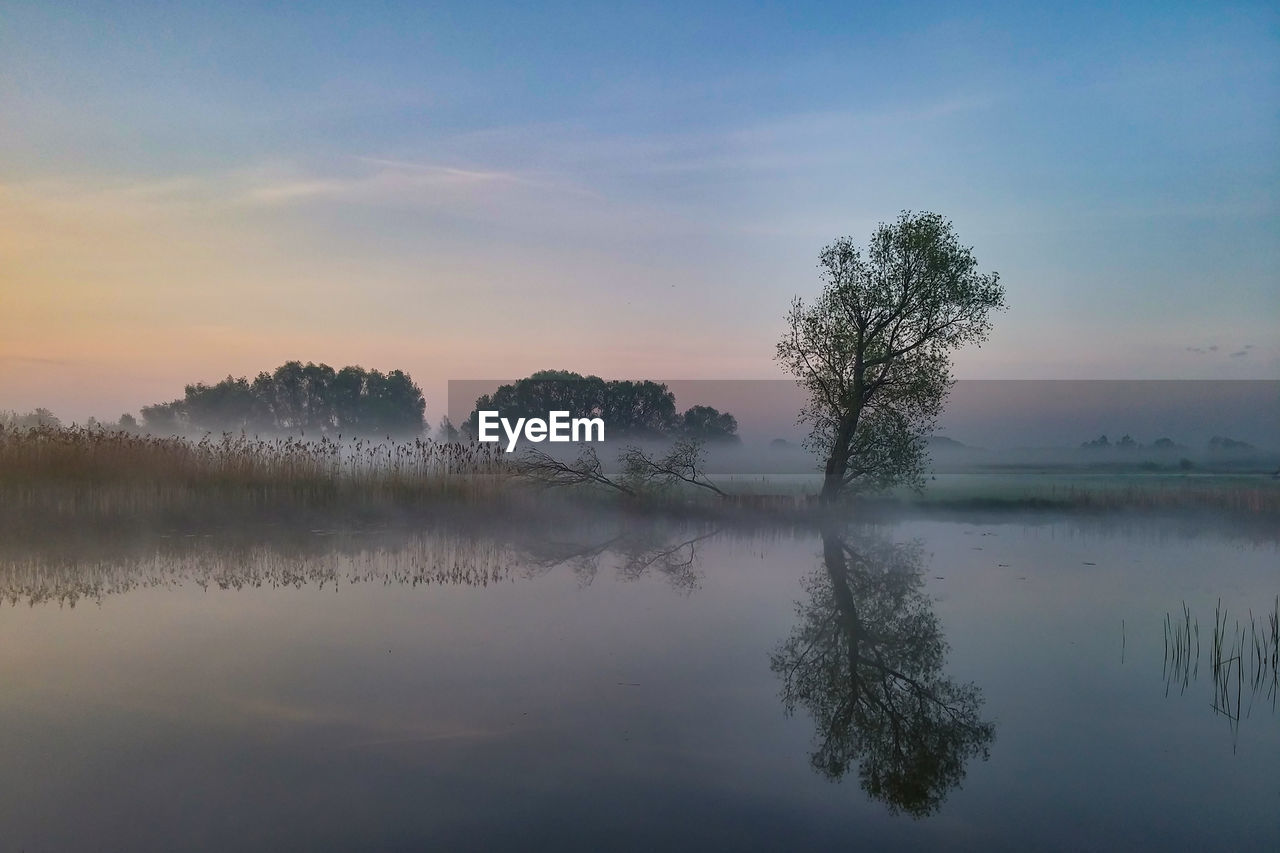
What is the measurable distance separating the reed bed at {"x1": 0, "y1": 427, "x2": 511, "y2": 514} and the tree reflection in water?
41.8 ft

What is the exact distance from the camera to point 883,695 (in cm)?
861

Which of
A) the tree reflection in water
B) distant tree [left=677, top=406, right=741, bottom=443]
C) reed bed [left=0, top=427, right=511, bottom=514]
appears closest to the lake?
the tree reflection in water

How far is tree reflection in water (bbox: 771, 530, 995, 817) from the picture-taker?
21.7ft

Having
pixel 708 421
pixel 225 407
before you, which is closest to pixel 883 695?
pixel 708 421

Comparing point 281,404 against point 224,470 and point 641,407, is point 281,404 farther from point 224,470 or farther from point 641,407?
→ point 224,470

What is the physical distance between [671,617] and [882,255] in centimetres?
1470

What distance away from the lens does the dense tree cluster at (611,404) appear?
164 ft

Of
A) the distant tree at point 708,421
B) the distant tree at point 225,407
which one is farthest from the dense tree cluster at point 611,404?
the distant tree at point 225,407

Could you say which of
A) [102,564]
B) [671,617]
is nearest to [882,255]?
[671,617]

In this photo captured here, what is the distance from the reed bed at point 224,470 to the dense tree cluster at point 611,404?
24.4m

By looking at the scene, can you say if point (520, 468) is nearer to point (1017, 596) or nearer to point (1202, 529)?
point (1017, 596)

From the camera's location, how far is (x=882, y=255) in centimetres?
2314

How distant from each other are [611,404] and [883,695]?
44.0 m

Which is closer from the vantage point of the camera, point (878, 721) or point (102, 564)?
point (878, 721)
